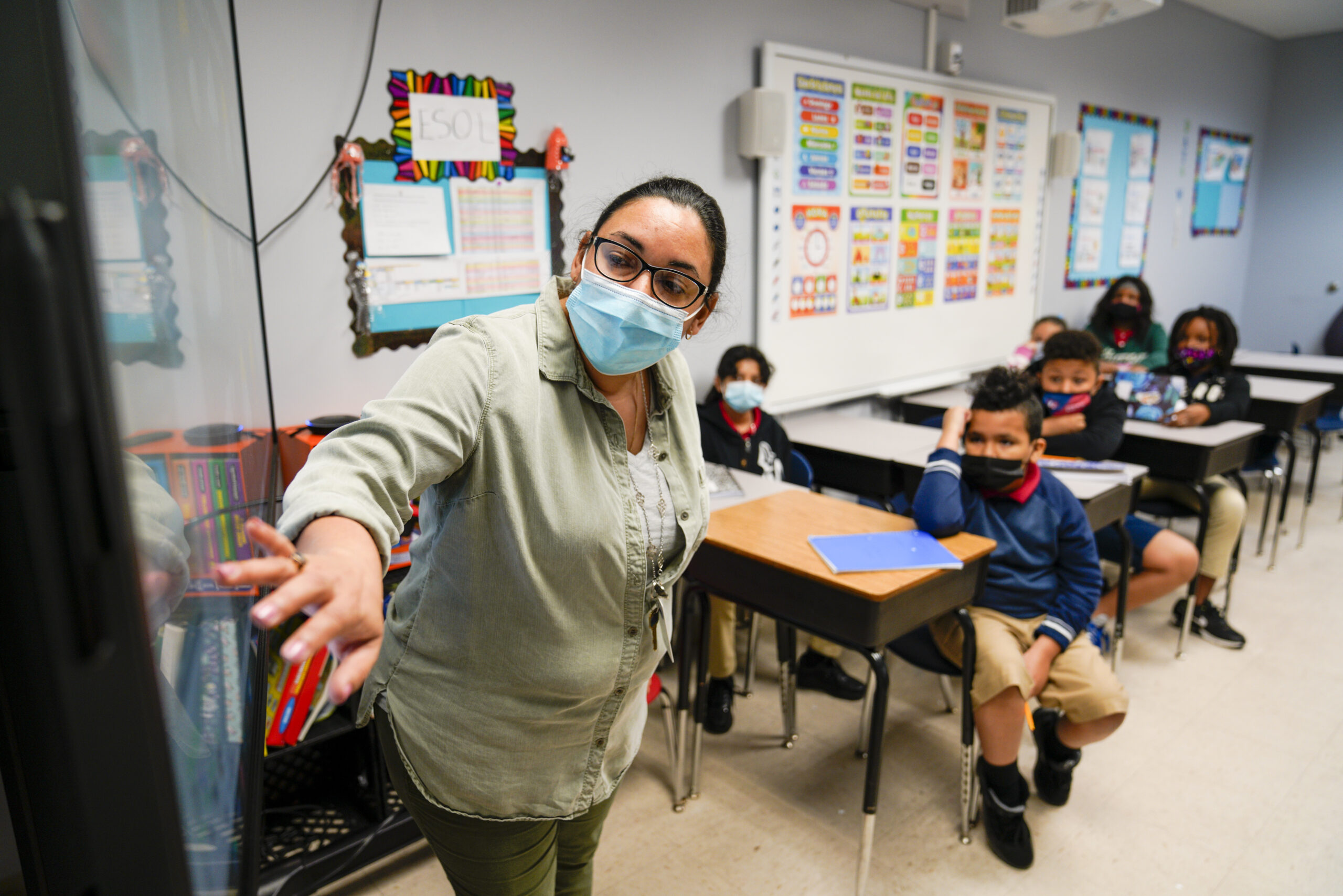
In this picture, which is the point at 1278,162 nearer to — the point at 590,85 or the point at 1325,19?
the point at 1325,19

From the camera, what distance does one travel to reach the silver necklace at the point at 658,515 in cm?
97

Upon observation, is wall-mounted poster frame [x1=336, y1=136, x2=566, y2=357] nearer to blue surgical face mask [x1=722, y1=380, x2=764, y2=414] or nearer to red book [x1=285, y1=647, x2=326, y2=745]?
blue surgical face mask [x1=722, y1=380, x2=764, y2=414]

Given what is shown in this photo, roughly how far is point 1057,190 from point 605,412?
4.37 metres

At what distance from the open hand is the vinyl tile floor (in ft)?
4.95

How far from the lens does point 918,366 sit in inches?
151

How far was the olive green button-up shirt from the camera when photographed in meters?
0.81

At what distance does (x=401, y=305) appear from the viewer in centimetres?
216

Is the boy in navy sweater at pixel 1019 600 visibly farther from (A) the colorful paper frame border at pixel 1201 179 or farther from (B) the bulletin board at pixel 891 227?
(A) the colorful paper frame border at pixel 1201 179

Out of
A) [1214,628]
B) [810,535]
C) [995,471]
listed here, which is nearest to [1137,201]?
[1214,628]

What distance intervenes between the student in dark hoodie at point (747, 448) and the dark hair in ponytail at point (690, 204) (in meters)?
1.48

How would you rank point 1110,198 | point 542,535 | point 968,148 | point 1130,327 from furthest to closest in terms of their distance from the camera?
point 1110,198 < point 1130,327 < point 968,148 < point 542,535

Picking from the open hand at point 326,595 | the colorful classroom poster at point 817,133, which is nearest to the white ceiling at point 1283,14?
the colorful classroom poster at point 817,133

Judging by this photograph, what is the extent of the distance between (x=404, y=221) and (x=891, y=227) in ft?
7.32

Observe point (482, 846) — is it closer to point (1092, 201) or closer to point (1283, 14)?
point (1092, 201)
